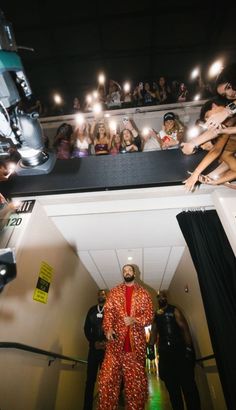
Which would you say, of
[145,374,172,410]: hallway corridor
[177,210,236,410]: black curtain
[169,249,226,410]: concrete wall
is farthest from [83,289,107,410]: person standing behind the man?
[177,210,236,410]: black curtain

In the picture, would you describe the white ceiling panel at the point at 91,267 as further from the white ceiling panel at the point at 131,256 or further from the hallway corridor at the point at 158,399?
the hallway corridor at the point at 158,399

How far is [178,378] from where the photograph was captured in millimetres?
2881

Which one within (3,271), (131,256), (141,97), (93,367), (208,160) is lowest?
(93,367)

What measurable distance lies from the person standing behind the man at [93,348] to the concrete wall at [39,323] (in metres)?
0.25

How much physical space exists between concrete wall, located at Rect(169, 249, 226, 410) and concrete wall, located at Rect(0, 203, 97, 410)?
200cm

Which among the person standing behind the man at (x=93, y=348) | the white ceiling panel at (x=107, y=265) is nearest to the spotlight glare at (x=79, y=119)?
the white ceiling panel at (x=107, y=265)

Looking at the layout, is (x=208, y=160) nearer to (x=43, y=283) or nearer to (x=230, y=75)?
(x=230, y=75)

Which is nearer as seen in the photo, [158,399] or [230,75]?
[230,75]

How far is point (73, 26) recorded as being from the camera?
538cm

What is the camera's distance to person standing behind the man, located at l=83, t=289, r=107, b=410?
3133 millimetres

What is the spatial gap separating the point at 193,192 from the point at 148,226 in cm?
98

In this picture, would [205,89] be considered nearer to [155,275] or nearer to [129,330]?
[155,275]

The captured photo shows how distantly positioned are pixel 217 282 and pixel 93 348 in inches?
101

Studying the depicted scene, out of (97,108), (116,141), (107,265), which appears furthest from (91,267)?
(97,108)
